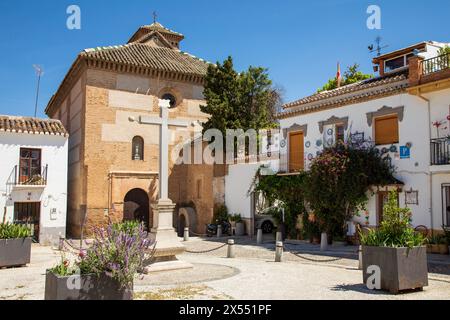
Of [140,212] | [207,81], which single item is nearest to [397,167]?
[207,81]

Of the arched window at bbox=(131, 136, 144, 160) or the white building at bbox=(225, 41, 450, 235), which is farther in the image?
the arched window at bbox=(131, 136, 144, 160)

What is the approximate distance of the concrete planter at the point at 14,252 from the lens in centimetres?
1091

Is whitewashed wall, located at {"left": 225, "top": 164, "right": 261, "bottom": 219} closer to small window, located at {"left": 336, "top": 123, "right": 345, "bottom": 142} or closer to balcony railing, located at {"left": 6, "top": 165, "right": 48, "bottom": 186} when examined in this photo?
small window, located at {"left": 336, "top": 123, "right": 345, "bottom": 142}

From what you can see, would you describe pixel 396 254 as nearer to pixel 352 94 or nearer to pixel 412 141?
pixel 412 141

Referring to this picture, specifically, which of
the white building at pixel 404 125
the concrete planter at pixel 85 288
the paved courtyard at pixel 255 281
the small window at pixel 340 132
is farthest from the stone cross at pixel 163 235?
the small window at pixel 340 132

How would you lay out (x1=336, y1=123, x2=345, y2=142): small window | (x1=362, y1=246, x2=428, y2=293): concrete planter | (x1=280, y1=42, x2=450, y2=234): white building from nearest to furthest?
(x1=362, y1=246, x2=428, y2=293): concrete planter → (x1=280, y1=42, x2=450, y2=234): white building → (x1=336, y1=123, x2=345, y2=142): small window

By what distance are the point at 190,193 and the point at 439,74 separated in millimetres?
15095

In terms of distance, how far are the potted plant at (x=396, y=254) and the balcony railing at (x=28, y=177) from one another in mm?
16324

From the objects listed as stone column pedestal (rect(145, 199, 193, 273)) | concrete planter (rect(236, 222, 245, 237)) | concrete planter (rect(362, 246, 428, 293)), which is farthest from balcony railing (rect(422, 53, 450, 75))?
concrete planter (rect(236, 222, 245, 237))

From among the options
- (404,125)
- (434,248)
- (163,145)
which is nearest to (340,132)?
(404,125)

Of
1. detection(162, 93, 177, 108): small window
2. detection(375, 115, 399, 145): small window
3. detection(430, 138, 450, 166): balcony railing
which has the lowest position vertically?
detection(430, 138, 450, 166): balcony railing

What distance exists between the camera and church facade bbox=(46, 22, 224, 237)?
2250 cm

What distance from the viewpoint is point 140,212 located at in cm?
2397
